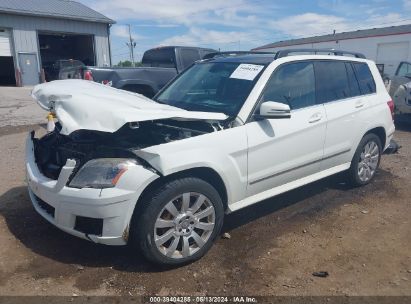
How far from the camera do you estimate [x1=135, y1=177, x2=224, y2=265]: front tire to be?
296 cm

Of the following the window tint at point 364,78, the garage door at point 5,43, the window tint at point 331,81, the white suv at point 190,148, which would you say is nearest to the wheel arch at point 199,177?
the white suv at point 190,148

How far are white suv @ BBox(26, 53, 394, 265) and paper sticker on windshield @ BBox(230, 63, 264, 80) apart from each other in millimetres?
14

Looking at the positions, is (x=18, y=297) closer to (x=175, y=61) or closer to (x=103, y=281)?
(x=103, y=281)

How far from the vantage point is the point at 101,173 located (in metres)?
2.91

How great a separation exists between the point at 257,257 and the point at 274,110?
4.52 ft

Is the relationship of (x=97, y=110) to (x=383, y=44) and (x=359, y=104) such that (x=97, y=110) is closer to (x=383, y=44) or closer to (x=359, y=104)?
(x=359, y=104)

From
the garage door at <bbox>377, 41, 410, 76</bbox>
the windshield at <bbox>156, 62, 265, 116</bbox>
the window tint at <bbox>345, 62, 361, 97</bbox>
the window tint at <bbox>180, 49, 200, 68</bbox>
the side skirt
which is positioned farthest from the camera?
the garage door at <bbox>377, 41, 410, 76</bbox>

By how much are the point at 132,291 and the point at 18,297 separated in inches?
33.9

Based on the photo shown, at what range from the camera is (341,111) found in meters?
4.41

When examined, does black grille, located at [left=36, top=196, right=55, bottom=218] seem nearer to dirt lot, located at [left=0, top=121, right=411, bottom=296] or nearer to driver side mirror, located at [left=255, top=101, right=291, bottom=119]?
dirt lot, located at [left=0, top=121, right=411, bottom=296]

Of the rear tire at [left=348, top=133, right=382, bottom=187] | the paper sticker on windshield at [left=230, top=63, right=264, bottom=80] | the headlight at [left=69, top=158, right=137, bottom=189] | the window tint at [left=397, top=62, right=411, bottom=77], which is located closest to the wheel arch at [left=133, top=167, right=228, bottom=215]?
the headlight at [left=69, top=158, right=137, bottom=189]

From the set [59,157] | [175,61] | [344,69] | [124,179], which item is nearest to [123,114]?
[124,179]

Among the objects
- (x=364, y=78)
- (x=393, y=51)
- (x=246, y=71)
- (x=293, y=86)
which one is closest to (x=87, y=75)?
(x=246, y=71)

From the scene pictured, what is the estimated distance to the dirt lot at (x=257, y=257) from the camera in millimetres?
2924
